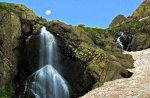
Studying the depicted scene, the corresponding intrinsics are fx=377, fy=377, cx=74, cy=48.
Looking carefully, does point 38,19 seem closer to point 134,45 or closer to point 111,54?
point 111,54

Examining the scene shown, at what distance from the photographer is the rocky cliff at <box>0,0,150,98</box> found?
171ft

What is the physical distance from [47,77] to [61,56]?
4.87m

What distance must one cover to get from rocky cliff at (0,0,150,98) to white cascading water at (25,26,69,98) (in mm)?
914

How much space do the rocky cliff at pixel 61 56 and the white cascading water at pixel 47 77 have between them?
914 mm

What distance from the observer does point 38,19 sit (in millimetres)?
59438

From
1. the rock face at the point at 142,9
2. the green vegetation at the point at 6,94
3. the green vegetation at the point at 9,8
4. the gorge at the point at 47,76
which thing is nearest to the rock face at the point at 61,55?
the green vegetation at the point at 9,8

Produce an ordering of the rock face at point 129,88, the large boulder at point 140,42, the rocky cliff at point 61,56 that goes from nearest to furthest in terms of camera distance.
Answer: the rock face at point 129,88
the rocky cliff at point 61,56
the large boulder at point 140,42

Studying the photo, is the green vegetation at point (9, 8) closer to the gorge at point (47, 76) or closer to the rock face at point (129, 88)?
the gorge at point (47, 76)

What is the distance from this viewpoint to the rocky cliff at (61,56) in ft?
171

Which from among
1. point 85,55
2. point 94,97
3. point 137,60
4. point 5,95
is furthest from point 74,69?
point 137,60

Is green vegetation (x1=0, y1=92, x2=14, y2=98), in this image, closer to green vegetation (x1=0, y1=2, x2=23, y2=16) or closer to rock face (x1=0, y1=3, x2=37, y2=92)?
rock face (x1=0, y1=3, x2=37, y2=92)

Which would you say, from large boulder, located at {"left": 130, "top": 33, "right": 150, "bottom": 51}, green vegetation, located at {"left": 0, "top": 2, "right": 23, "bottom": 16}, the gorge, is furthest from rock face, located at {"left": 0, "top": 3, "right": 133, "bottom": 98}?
large boulder, located at {"left": 130, "top": 33, "right": 150, "bottom": 51}

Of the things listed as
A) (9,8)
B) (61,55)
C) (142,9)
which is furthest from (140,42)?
(142,9)

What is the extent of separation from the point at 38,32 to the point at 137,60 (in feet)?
63.3
